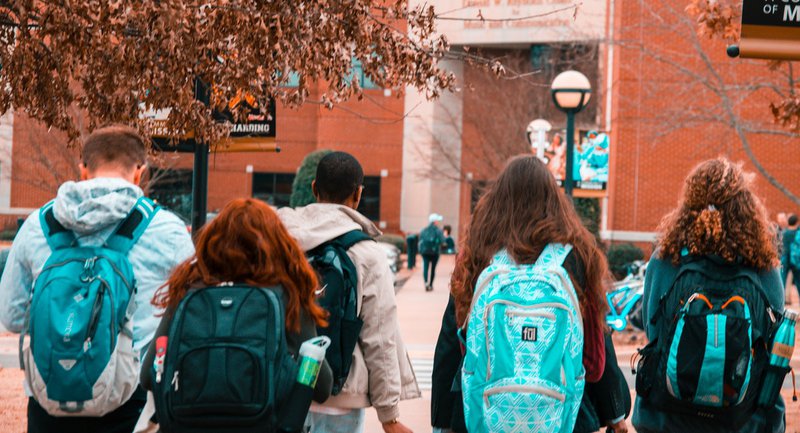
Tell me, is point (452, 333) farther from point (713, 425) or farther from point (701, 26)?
point (701, 26)

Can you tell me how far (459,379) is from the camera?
464 cm

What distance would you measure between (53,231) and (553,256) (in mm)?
1956

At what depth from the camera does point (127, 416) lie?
179 inches

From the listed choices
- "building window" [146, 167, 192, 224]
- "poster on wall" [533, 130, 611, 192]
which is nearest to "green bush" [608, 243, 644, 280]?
"poster on wall" [533, 130, 611, 192]

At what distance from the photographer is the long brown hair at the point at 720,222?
5062mm

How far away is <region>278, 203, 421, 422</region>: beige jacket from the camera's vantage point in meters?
4.79

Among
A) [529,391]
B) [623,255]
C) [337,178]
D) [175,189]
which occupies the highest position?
[337,178]

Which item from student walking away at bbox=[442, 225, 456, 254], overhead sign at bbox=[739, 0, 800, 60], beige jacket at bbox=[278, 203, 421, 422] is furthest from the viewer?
student walking away at bbox=[442, 225, 456, 254]

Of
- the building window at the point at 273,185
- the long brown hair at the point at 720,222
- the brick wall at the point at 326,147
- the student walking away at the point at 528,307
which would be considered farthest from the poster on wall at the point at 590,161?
the building window at the point at 273,185

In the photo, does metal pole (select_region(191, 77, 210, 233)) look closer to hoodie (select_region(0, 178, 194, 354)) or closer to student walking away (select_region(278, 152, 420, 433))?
student walking away (select_region(278, 152, 420, 433))

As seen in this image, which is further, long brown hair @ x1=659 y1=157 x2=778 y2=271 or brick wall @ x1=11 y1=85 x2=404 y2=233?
brick wall @ x1=11 y1=85 x2=404 y2=233

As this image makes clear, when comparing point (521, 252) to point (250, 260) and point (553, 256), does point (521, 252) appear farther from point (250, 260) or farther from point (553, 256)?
point (250, 260)

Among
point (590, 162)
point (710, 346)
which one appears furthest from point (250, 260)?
point (590, 162)

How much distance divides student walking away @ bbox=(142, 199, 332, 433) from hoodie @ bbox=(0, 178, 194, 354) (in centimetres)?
53
